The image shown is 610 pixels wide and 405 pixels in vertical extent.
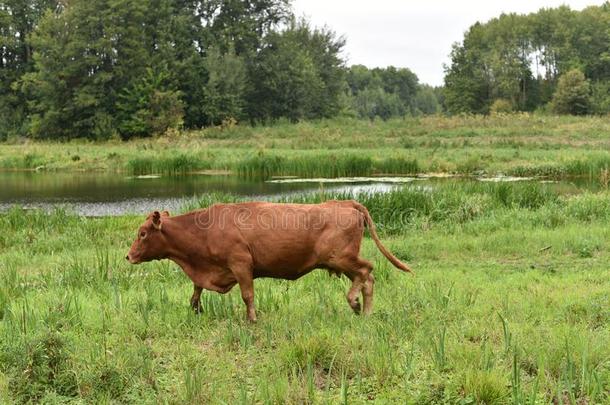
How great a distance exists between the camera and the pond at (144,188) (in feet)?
65.7

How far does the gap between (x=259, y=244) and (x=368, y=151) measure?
83.5 feet

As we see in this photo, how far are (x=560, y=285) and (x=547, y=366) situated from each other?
3041mm

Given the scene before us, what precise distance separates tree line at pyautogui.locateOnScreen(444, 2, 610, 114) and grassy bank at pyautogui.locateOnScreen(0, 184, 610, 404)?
222 feet

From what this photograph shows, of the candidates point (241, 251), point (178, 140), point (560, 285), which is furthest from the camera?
point (178, 140)

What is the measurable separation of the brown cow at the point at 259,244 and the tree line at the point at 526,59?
69.4 m

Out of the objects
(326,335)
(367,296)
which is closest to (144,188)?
(367,296)

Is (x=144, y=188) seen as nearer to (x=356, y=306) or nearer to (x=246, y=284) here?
(x=246, y=284)

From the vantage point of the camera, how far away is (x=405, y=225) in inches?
514

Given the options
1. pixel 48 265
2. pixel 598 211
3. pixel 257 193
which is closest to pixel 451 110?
pixel 257 193

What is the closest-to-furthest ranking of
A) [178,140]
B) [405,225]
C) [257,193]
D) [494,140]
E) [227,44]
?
1. [405,225]
2. [257,193]
3. [494,140]
4. [178,140]
5. [227,44]

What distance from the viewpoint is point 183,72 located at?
5469cm

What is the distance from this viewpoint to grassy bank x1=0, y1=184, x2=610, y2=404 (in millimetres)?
4652

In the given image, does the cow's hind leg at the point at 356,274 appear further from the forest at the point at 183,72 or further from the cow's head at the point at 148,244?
the forest at the point at 183,72

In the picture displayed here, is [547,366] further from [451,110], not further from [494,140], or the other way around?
[451,110]
